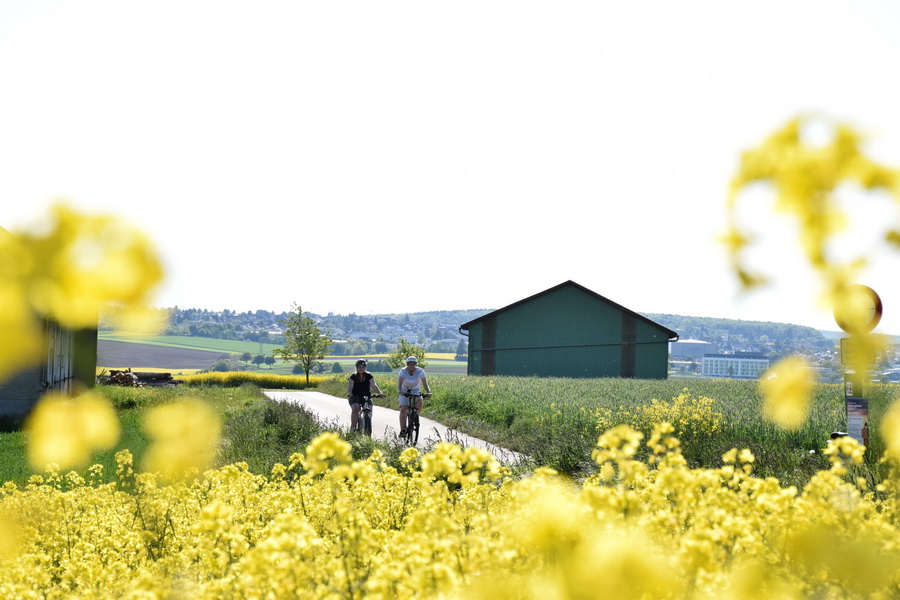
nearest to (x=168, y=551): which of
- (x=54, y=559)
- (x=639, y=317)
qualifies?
(x=54, y=559)

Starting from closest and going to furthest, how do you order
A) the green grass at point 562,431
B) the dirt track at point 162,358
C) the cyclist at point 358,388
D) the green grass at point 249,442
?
the green grass at point 562,431
the green grass at point 249,442
the cyclist at point 358,388
the dirt track at point 162,358

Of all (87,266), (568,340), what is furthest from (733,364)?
(87,266)

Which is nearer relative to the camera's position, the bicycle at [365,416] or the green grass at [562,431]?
the green grass at [562,431]

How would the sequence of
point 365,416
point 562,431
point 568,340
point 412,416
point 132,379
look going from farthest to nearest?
point 568,340 → point 132,379 → point 365,416 → point 412,416 → point 562,431

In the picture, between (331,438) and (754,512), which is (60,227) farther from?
(754,512)

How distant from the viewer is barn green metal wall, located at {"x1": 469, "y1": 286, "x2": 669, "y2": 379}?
45562mm

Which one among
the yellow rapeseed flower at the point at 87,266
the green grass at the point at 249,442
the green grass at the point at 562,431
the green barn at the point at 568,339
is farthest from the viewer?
the green barn at the point at 568,339

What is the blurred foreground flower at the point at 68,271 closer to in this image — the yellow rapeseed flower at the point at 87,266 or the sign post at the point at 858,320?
the yellow rapeseed flower at the point at 87,266

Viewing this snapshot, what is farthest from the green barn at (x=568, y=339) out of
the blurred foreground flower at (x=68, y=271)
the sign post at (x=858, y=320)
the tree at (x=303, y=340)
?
the blurred foreground flower at (x=68, y=271)

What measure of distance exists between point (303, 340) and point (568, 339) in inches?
760

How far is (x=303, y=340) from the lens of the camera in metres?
52.4

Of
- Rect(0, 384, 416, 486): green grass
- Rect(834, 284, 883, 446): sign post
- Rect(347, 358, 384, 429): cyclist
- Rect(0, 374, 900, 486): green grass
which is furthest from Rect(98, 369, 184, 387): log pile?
Rect(834, 284, 883, 446): sign post

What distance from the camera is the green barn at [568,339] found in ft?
149

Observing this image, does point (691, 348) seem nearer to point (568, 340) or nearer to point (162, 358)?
point (568, 340)
